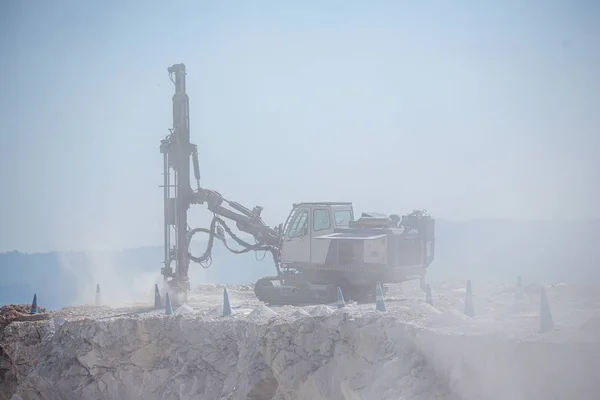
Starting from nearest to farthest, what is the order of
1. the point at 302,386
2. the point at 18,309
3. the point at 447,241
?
the point at 302,386, the point at 18,309, the point at 447,241

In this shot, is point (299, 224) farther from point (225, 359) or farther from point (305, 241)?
point (225, 359)

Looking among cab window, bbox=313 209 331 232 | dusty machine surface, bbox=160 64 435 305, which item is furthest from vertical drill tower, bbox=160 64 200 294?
cab window, bbox=313 209 331 232

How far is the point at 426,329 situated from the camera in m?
10.3

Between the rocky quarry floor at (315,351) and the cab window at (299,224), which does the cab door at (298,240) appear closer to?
the cab window at (299,224)

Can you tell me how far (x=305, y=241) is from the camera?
18.2 meters

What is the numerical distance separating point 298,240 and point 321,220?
32.8 inches

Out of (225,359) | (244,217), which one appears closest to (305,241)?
(244,217)

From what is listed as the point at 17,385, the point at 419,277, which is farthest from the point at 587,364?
the point at 17,385

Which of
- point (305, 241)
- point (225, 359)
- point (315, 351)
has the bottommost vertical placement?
point (225, 359)

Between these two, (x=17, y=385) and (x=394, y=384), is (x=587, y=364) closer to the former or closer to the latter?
(x=394, y=384)

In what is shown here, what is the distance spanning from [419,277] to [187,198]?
744 cm

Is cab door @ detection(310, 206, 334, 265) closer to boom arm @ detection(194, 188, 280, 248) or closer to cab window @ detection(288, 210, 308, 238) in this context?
cab window @ detection(288, 210, 308, 238)

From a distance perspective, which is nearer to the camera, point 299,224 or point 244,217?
point 299,224

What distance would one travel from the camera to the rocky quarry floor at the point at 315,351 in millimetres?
8711
